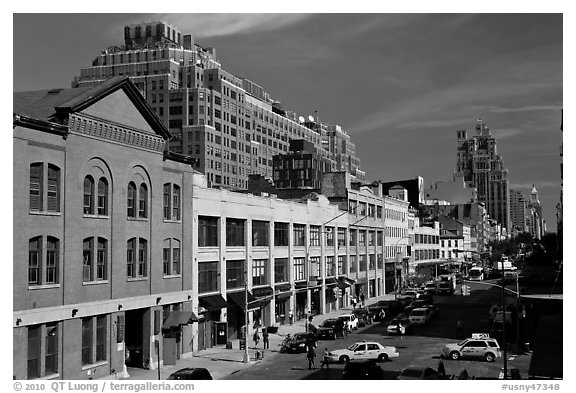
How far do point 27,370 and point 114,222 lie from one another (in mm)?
9976

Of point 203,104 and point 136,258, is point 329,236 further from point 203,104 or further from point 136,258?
point 203,104

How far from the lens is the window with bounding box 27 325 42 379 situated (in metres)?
34.2

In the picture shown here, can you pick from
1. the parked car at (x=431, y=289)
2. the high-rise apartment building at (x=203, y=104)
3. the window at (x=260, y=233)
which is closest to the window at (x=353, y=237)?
the parked car at (x=431, y=289)

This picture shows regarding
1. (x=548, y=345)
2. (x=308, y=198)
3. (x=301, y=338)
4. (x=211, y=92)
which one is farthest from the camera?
(x=211, y=92)

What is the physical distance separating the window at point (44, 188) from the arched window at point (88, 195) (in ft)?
7.84

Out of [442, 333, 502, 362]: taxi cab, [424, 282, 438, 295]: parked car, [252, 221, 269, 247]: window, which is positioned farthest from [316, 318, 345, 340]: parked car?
[424, 282, 438, 295]: parked car

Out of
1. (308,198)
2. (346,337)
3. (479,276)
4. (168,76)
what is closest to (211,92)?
(168,76)

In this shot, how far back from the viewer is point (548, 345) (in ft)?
153

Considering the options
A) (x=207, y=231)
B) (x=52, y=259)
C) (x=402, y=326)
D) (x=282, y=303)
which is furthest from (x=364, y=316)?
(x=52, y=259)

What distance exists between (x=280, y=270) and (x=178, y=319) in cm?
2228

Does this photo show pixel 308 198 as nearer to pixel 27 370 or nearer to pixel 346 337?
pixel 346 337

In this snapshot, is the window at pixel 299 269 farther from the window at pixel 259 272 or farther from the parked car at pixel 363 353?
the parked car at pixel 363 353

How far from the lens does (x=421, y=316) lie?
62531 millimetres
